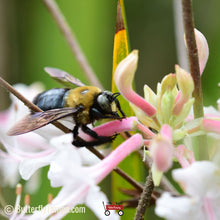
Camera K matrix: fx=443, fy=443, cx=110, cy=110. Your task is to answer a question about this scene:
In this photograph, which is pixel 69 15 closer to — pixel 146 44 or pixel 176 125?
pixel 146 44

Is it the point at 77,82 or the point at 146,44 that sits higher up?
the point at 77,82

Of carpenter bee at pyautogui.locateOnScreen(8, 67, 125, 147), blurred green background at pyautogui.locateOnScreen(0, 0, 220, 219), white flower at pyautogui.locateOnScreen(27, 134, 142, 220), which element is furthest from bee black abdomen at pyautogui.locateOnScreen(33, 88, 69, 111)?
blurred green background at pyautogui.locateOnScreen(0, 0, 220, 219)

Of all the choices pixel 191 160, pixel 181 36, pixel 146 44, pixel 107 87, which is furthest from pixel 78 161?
pixel 146 44

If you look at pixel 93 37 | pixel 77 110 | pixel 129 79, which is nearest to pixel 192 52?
pixel 129 79

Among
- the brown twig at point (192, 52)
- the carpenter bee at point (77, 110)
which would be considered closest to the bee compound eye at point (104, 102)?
the carpenter bee at point (77, 110)

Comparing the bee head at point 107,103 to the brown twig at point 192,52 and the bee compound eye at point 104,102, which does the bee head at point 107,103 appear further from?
the brown twig at point 192,52

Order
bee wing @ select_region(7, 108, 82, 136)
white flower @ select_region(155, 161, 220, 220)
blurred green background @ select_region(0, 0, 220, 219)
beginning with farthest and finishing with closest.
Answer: blurred green background @ select_region(0, 0, 220, 219), bee wing @ select_region(7, 108, 82, 136), white flower @ select_region(155, 161, 220, 220)

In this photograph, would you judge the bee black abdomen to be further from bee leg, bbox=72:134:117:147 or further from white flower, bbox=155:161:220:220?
white flower, bbox=155:161:220:220
